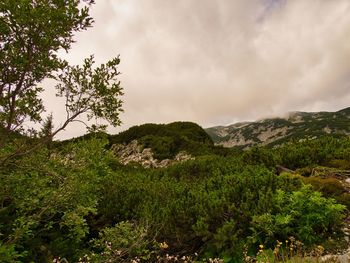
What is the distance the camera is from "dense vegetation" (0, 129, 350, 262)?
674 cm

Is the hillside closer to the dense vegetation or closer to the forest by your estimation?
the forest

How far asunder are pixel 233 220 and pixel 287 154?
659cm

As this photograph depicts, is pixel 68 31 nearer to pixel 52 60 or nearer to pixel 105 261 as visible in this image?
pixel 52 60

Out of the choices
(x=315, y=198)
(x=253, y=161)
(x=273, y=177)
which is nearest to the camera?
(x=315, y=198)

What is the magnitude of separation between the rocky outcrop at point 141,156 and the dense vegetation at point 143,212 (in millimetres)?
15729

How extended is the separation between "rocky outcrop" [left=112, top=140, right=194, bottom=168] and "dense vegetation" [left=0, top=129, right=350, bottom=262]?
1573 centimetres

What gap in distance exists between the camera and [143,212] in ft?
31.0

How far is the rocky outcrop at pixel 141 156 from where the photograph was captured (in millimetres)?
27250

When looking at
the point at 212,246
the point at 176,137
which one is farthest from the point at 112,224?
the point at 176,137

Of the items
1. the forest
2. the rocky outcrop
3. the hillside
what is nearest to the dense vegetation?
the forest

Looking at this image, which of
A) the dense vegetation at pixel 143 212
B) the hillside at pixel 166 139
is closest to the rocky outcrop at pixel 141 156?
the hillside at pixel 166 139

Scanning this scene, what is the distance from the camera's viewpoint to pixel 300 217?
26.6ft

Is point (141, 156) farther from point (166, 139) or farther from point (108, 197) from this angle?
point (108, 197)

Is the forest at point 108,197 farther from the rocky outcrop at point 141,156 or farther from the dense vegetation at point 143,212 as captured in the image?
the rocky outcrop at point 141,156
